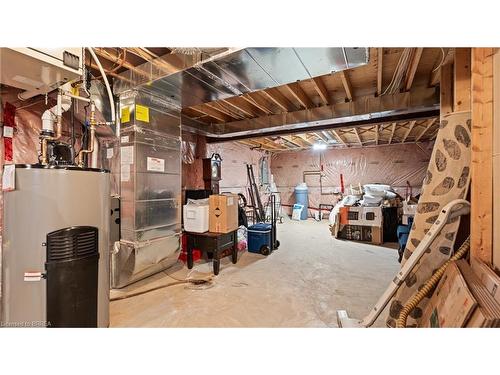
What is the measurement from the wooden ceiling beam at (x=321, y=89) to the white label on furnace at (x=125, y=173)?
246 centimetres

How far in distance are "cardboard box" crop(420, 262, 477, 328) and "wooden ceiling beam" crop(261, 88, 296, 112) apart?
2.76 m

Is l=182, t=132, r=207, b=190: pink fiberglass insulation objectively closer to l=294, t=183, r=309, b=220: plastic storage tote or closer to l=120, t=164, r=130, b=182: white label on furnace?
l=120, t=164, r=130, b=182: white label on furnace

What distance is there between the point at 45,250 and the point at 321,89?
10.8 ft

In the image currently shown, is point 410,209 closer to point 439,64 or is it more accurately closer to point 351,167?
point 439,64

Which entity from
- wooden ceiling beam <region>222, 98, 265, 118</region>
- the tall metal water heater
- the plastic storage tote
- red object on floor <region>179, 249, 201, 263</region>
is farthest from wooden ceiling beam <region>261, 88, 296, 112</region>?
the plastic storage tote

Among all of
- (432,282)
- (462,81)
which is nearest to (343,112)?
(462,81)

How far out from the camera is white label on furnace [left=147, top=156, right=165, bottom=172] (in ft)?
8.57

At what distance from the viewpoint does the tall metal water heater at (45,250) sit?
1316mm

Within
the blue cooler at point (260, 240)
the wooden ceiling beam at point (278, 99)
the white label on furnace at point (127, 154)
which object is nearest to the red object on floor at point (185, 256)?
the blue cooler at point (260, 240)

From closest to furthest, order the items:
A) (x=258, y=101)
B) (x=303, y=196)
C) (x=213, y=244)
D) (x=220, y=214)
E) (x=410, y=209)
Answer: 1. (x=213, y=244)
2. (x=220, y=214)
3. (x=258, y=101)
4. (x=410, y=209)
5. (x=303, y=196)

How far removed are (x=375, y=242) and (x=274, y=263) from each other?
2.53 m

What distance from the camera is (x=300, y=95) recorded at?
3.27 meters
